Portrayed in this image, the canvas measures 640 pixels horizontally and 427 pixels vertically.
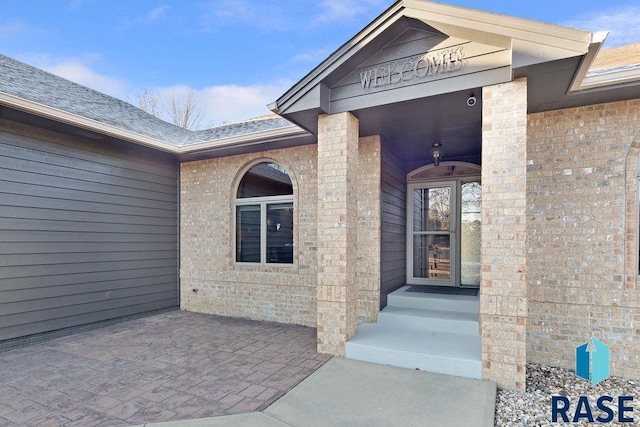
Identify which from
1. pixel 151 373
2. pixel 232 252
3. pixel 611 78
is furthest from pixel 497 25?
pixel 232 252

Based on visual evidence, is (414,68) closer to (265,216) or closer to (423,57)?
(423,57)

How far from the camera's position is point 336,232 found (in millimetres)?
3943

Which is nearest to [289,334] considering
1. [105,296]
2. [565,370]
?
[105,296]

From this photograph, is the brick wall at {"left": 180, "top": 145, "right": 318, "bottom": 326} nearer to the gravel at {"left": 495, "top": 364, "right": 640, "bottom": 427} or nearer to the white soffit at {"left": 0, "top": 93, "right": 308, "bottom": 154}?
the white soffit at {"left": 0, "top": 93, "right": 308, "bottom": 154}

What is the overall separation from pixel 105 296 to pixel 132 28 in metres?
7.37

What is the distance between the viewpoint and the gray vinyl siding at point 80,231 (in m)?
4.36

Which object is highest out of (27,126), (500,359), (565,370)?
(27,126)

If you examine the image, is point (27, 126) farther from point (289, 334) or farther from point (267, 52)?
point (267, 52)

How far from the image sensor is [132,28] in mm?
8867

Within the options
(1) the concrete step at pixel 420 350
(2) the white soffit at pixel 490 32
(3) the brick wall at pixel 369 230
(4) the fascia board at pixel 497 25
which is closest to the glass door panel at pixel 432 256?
(3) the brick wall at pixel 369 230

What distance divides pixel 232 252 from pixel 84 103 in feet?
11.5

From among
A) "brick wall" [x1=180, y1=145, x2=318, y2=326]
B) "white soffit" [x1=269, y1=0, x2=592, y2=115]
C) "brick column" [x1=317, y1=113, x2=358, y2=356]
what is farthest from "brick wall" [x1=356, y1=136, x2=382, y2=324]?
"white soffit" [x1=269, y1=0, x2=592, y2=115]

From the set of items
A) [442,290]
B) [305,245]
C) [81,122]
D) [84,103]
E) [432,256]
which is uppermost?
[84,103]

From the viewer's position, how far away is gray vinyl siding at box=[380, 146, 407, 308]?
16.4 feet
